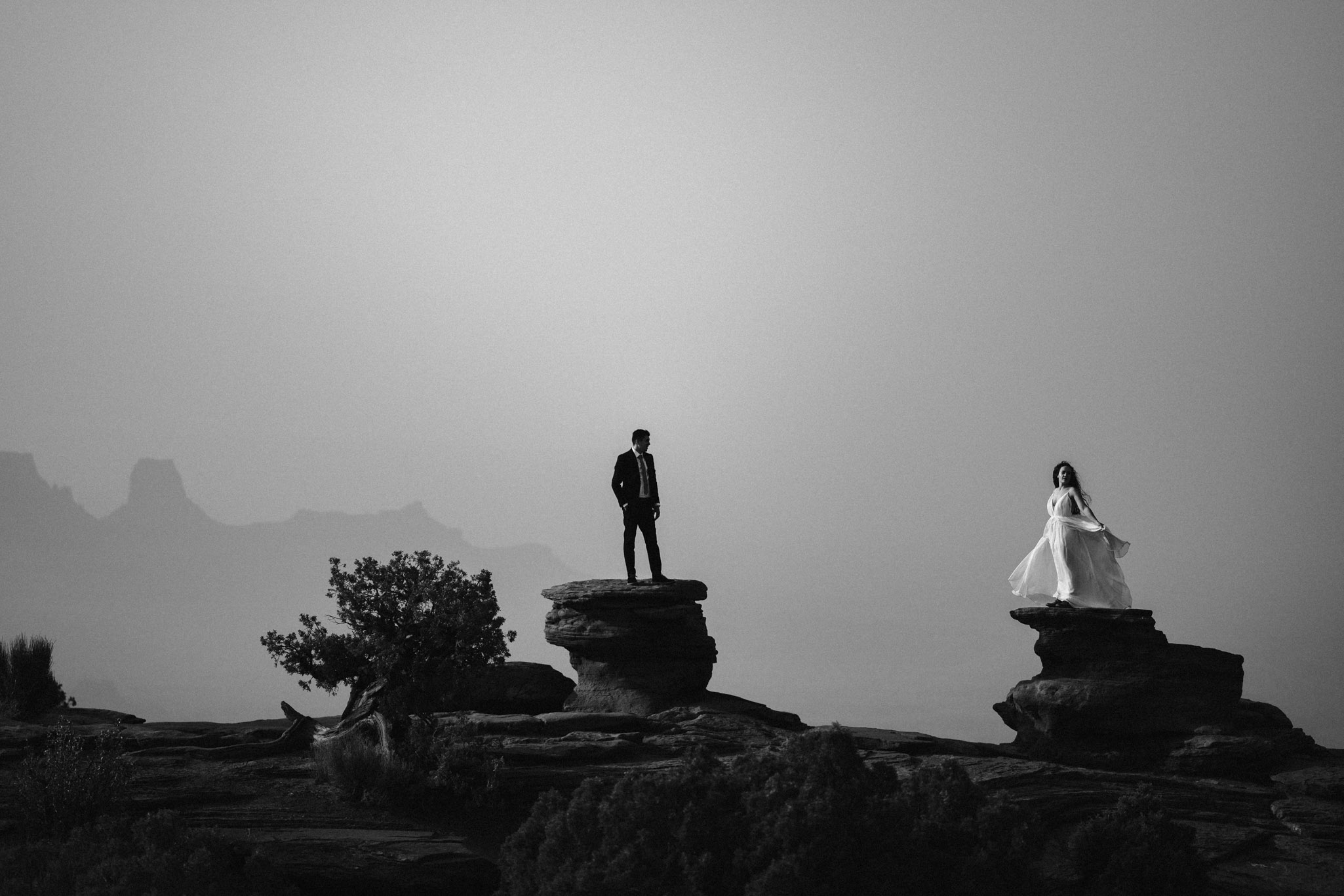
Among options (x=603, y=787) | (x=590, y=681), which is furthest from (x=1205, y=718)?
(x=603, y=787)

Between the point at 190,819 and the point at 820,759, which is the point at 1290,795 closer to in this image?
the point at 820,759

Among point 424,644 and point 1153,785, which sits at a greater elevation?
point 424,644

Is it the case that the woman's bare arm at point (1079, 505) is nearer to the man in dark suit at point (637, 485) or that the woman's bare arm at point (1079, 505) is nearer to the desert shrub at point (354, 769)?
the man in dark suit at point (637, 485)

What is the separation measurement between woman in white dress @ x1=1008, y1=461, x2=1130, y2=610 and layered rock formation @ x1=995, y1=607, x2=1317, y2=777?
74 centimetres

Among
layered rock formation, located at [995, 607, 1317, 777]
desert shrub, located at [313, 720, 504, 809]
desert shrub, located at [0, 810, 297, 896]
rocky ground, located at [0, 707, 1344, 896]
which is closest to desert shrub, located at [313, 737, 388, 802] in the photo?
desert shrub, located at [313, 720, 504, 809]

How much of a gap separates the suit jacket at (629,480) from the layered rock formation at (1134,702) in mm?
8685

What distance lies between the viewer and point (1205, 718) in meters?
25.2

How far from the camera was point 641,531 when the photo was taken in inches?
1013

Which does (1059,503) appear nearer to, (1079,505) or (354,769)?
(1079,505)

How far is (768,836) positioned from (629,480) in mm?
11968

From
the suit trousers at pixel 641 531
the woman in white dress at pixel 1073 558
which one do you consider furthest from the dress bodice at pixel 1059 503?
the suit trousers at pixel 641 531

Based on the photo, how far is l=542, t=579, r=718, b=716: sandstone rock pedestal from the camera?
2517 cm

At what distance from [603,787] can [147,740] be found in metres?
12.1

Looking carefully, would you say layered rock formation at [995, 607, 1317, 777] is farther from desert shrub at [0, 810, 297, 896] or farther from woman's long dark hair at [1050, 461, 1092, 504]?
desert shrub at [0, 810, 297, 896]
